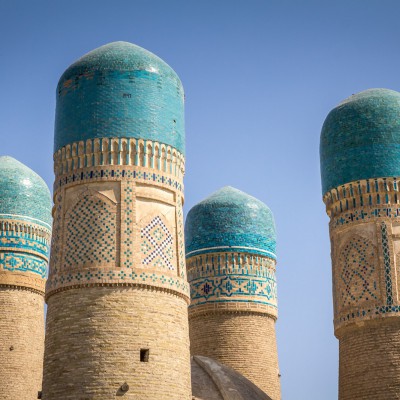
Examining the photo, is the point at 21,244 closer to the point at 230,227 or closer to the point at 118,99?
the point at 230,227

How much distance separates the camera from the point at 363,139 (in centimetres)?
1395

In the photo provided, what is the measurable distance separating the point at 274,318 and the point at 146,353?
244 inches

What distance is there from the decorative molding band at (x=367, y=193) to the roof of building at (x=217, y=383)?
3072 millimetres

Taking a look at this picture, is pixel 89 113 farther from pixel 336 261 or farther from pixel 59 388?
pixel 336 261

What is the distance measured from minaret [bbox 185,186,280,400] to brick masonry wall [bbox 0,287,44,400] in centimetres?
287

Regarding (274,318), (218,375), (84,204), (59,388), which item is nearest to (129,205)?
(84,204)

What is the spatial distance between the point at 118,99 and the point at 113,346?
3224 mm

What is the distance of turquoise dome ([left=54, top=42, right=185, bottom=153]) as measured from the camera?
11.6 m

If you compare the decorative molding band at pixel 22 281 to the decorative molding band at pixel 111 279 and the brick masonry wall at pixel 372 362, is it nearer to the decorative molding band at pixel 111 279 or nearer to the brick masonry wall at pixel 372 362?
the decorative molding band at pixel 111 279

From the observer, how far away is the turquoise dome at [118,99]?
37.9 feet

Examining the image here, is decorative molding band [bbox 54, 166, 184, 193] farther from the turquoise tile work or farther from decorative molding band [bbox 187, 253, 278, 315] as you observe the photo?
the turquoise tile work

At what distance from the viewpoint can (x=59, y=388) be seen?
10.4 meters

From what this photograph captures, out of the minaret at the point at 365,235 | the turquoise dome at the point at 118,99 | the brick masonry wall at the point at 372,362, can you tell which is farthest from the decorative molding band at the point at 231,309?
the turquoise dome at the point at 118,99

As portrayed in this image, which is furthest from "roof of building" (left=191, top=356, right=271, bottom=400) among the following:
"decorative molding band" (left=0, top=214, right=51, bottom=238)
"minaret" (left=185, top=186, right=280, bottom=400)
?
"decorative molding band" (left=0, top=214, right=51, bottom=238)
